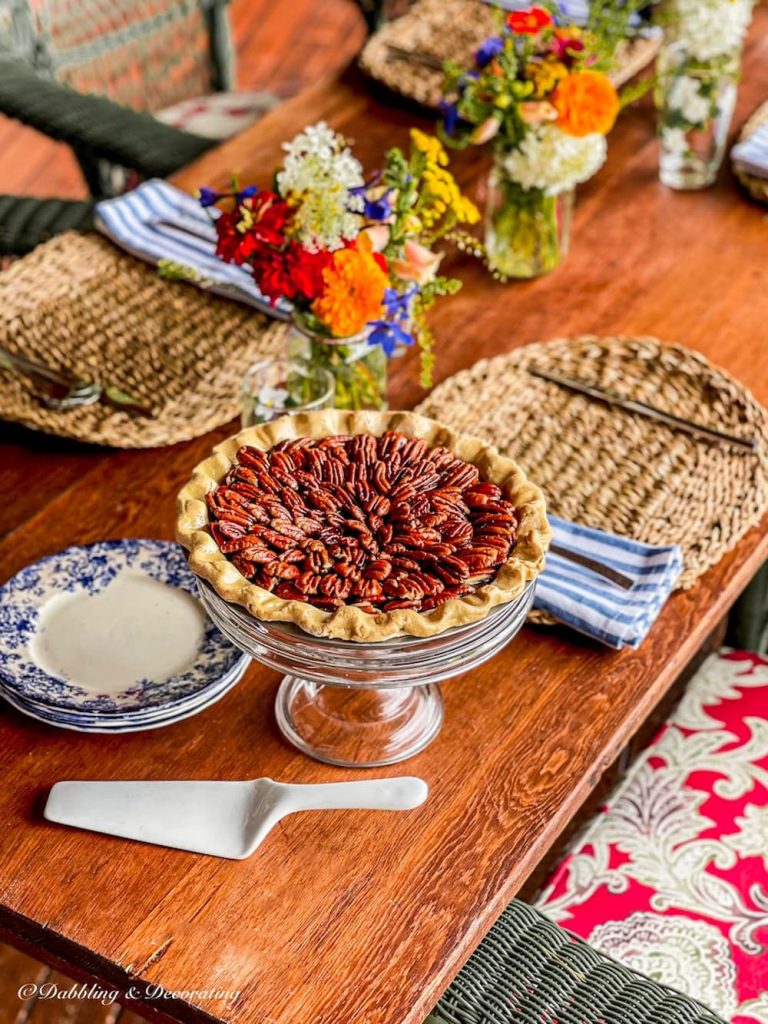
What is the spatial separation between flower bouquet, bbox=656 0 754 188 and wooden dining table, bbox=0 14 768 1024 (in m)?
0.50

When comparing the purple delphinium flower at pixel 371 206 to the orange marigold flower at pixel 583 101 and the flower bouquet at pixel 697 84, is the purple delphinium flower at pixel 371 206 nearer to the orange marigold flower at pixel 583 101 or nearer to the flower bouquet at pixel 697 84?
the orange marigold flower at pixel 583 101

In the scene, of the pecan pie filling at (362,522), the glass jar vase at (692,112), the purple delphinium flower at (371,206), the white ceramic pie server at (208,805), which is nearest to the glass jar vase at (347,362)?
the purple delphinium flower at (371,206)

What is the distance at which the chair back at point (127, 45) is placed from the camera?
7.65 feet

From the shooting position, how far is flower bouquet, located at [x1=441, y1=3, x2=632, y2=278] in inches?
61.3

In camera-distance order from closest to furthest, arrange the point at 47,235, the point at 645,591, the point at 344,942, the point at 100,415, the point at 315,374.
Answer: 1. the point at 344,942
2. the point at 645,591
3. the point at 315,374
4. the point at 100,415
5. the point at 47,235

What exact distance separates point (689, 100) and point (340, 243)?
861mm

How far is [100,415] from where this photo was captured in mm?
1451

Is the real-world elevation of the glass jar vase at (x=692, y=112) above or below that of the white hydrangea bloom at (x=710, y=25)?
below

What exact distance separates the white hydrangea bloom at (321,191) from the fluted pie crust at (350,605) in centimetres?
20

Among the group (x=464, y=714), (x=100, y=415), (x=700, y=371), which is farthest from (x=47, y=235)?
(x=464, y=714)

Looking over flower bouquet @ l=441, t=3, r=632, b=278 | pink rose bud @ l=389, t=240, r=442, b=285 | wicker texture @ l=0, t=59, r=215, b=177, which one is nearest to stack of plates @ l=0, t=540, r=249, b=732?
pink rose bud @ l=389, t=240, r=442, b=285

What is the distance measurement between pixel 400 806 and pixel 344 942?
13 centimetres

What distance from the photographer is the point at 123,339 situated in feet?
5.14

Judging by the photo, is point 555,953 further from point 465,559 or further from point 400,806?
point 465,559
